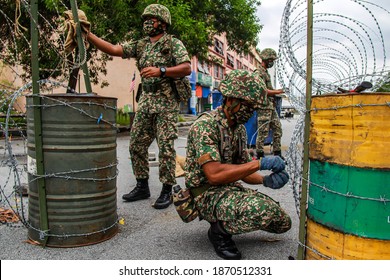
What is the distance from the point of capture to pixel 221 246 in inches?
102

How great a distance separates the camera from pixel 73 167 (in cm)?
265

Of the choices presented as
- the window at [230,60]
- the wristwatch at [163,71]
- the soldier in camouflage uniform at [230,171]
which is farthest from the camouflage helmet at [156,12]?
the window at [230,60]

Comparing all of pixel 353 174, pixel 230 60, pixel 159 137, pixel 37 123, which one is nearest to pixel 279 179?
pixel 353 174

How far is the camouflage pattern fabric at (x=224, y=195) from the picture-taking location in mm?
2438

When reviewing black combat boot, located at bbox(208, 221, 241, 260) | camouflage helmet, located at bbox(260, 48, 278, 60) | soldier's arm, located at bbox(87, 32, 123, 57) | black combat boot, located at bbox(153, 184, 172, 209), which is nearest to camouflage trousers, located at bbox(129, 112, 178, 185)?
black combat boot, located at bbox(153, 184, 172, 209)

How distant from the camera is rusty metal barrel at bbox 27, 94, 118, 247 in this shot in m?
Result: 2.60

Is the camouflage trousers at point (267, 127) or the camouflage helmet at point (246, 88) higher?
the camouflage helmet at point (246, 88)

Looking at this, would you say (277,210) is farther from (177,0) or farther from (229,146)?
(177,0)

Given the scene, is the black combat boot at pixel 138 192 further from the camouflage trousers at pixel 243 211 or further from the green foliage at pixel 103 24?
the green foliage at pixel 103 24

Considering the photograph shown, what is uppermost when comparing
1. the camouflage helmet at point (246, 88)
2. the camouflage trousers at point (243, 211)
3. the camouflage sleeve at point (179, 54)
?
the camouflage sleeve at point (179, 54)

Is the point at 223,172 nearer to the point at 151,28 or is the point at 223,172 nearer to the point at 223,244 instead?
the point at 223,244

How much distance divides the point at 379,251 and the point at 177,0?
10227 millimetres

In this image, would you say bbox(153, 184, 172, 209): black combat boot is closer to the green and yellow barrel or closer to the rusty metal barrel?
the rusty metal barrel

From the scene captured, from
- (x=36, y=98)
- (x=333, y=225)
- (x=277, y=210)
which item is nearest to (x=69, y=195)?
(x=36, y=98)
